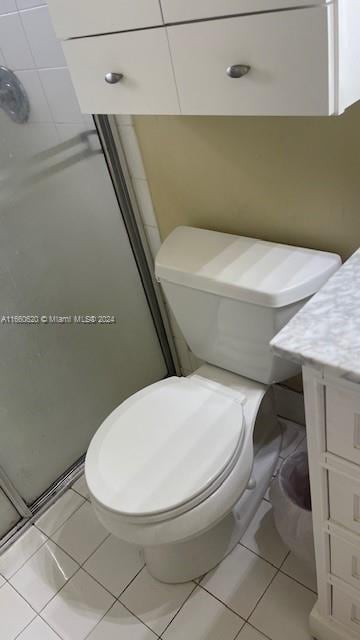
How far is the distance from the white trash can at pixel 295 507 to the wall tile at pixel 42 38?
1.21 meters

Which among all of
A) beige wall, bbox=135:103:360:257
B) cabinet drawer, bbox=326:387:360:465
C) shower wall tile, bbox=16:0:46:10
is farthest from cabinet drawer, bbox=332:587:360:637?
shower wall tile, bbox=16:0:46:10

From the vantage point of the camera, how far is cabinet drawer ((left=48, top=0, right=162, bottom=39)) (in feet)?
2.54

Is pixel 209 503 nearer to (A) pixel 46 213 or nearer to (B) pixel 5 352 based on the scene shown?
(B) pixel 5 352

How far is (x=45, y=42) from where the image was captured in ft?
3.80

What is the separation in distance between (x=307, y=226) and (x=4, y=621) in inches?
52.5

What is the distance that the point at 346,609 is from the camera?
952 mm

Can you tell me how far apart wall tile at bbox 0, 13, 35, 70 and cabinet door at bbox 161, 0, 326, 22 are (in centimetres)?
56

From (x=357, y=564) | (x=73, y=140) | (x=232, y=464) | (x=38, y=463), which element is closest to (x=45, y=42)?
(x=73, y=140)

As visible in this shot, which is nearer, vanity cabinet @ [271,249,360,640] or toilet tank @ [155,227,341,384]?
vanity cabinet @ [271,249,360,640]

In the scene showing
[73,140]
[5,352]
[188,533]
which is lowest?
[188,533]

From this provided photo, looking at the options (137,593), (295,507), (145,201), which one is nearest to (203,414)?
(295,507)

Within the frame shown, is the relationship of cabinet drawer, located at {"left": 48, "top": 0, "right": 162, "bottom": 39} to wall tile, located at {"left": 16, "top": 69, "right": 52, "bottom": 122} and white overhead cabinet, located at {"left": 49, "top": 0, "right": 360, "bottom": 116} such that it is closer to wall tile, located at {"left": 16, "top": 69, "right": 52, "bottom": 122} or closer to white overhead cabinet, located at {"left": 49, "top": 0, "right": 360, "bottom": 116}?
white overhead cabinet, located at {"left": 49, "top": 0, "right": 360, "bottom": 116}

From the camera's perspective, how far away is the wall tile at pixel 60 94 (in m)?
1.20

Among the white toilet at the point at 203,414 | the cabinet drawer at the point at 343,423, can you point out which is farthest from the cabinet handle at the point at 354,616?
the cabinet drawer at the point at 343,423
